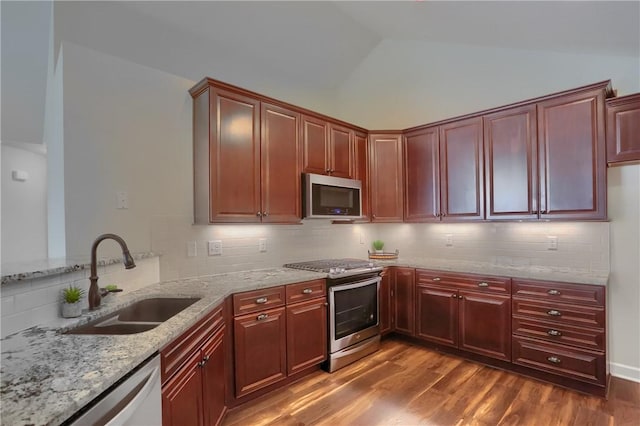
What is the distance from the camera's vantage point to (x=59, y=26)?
2.08m

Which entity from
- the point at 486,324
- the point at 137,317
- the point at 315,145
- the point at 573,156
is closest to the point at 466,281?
the point at 486,324

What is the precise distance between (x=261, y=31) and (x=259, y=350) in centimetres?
274

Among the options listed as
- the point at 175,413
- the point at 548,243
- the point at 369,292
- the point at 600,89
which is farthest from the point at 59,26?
the point at 548,243

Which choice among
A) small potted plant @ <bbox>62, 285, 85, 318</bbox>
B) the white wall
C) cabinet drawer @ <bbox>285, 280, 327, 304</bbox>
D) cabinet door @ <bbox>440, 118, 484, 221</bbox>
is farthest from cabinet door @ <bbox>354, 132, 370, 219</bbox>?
the white wall

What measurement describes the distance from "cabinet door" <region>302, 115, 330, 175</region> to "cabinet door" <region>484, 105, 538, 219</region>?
61.8 inches

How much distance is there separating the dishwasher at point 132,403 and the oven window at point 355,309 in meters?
1.80

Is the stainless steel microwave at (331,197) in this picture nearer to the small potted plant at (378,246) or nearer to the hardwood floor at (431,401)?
the small potted plant at (378,246)

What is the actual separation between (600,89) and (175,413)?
356 cm

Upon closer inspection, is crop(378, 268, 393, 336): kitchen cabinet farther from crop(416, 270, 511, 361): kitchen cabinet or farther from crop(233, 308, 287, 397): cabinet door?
crop(233, 308, 287, 397): cabinet door

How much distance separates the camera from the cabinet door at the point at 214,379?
5.70 feet

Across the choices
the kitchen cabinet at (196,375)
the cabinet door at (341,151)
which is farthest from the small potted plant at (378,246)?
the kitchen cabinet at (196,375)

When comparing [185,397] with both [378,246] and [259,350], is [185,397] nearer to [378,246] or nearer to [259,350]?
[259,350]

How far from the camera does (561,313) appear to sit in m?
2.53

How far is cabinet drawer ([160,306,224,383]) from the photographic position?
1.33 m
